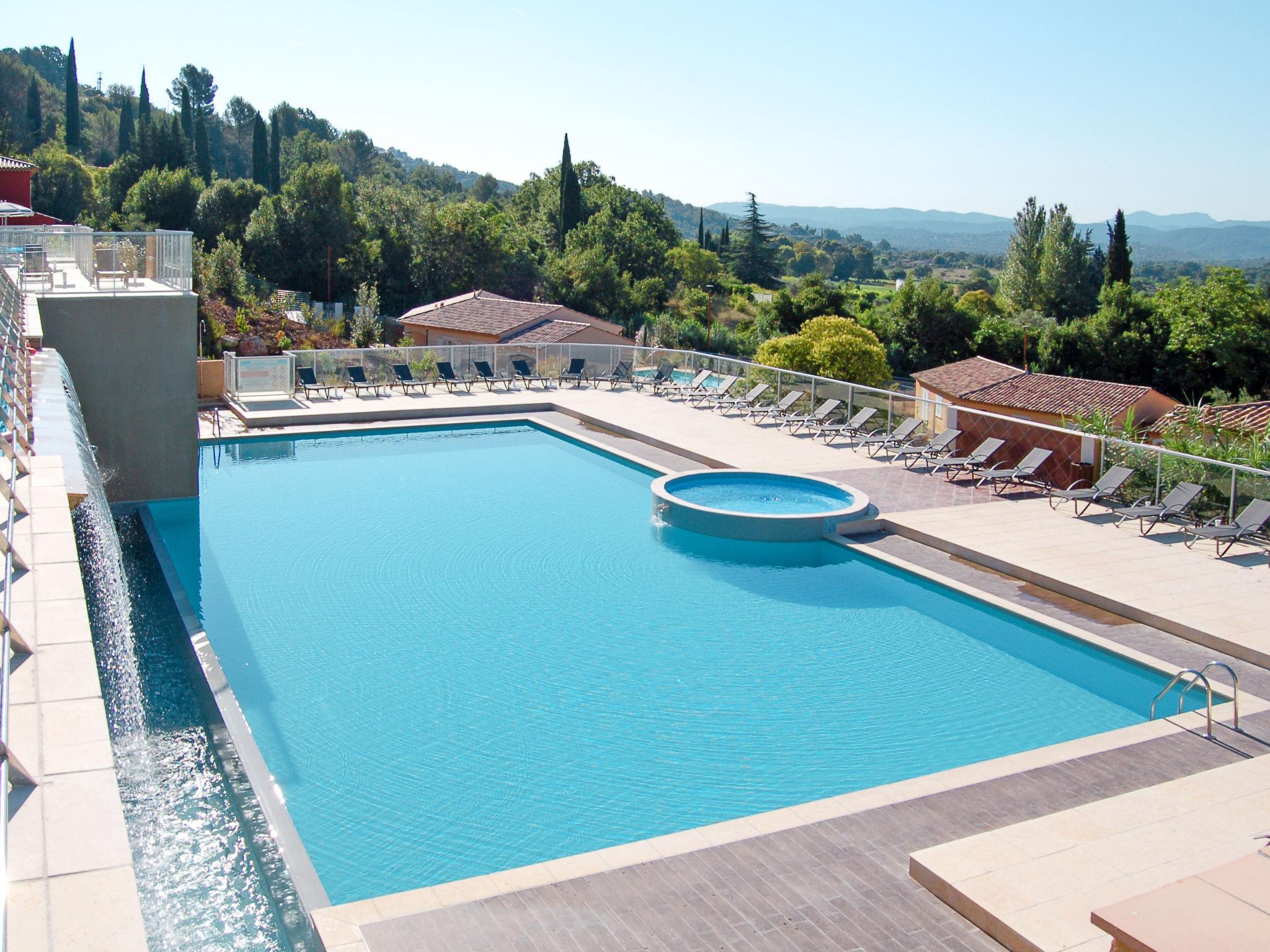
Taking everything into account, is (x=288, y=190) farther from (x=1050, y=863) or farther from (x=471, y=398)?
(x=1050, y=863)

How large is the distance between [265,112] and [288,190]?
102216 mm

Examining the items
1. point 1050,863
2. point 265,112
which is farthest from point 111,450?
point 265,112

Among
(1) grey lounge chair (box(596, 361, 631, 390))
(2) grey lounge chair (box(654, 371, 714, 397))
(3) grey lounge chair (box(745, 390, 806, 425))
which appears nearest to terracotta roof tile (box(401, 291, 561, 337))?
(1) grey lounge chair (box(596, 361, 631, 390))

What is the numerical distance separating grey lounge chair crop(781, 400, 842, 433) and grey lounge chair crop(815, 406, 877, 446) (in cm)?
33

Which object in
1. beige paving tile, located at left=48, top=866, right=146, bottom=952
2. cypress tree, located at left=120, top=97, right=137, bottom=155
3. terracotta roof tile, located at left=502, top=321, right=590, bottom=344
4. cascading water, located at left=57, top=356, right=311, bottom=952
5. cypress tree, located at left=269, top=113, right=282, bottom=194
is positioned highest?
cypress tree, located at left=120, top=97, right=137, bottom=155

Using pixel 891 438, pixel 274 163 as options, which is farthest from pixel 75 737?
pixel 274 163

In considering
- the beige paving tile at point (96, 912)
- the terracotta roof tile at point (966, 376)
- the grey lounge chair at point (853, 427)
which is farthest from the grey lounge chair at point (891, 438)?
the terracotta roof tile at point (966, 376)

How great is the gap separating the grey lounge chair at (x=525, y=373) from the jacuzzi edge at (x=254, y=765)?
39.6ft

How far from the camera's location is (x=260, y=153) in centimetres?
5753

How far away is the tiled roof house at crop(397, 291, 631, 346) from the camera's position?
31500 mm

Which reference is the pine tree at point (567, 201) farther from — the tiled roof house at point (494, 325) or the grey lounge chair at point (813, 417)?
the grey lounge chair at point (813, 417)

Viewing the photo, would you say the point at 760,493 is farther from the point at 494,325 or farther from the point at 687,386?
the point at 494,325

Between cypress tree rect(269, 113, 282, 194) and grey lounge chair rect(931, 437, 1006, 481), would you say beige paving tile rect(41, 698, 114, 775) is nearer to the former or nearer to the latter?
grey lounge chair rect(931, 437, 1006, 481)

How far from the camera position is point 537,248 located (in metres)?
54.9
